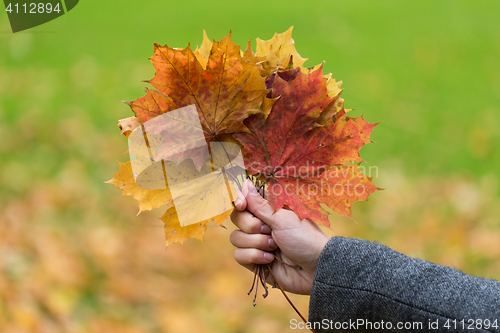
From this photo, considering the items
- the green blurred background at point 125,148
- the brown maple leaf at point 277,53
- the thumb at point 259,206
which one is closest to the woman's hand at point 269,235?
the thumb at point 259,206

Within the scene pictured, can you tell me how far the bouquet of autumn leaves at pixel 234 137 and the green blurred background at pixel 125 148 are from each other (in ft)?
4.21

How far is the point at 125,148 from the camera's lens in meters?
2.81

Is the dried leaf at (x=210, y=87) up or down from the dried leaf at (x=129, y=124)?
up

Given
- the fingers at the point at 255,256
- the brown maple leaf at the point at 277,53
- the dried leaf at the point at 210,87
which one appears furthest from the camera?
the fingers at the point at 255,256

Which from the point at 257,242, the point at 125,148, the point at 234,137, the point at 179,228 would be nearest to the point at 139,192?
the point at 179,228

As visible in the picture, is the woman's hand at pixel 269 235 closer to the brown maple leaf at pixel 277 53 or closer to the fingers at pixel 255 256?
the fingers at pixel 255 256

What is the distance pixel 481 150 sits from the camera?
8.89 feet

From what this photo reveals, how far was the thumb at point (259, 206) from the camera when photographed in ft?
3.11

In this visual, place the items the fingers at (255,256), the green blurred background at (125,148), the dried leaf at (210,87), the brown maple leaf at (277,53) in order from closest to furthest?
the dried leaf at (210,87)
the brown maple leaf at (277,53)
the fingers at (255,256)
the green blurred background at (125,148)

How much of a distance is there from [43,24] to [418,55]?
335cm

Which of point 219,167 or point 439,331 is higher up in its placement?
point 219,167

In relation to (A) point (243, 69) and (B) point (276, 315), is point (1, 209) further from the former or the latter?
(A) point (243, 69)

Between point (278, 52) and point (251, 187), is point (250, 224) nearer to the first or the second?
point (251, 187)

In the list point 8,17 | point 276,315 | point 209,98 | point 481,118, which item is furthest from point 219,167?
point 8,17
